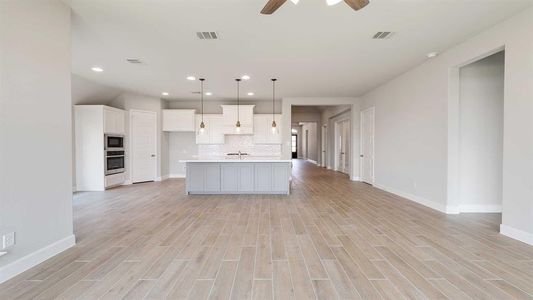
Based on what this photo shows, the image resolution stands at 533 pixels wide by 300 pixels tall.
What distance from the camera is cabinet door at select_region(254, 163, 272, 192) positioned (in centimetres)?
598

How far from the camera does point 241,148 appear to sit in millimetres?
8781

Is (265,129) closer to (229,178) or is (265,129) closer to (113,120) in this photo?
(229,178)

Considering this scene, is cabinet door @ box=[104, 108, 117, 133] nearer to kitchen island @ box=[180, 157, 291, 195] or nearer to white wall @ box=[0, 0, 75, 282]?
kitchen island @ box=[180, 157, 291, 195]

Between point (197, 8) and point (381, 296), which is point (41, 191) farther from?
point (381, 296)

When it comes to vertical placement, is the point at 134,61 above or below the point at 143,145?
above

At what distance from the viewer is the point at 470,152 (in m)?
4.39

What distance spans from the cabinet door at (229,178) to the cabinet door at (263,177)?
18.5 inches

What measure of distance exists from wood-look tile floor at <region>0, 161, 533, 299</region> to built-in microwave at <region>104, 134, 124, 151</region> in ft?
8.17

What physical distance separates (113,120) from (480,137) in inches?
322

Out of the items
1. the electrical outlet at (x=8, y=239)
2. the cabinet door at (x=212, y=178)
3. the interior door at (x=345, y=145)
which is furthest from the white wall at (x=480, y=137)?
the electrical outlet at (x=8, y=239)

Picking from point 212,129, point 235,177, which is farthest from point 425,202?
point 212,129

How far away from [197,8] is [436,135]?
435 centimetres

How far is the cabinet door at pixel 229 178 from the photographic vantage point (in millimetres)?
6012

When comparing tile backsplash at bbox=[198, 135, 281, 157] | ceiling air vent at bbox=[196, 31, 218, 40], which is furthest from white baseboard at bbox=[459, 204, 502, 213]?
tile backsplash at bbox=[198, 135, 281, 157]
